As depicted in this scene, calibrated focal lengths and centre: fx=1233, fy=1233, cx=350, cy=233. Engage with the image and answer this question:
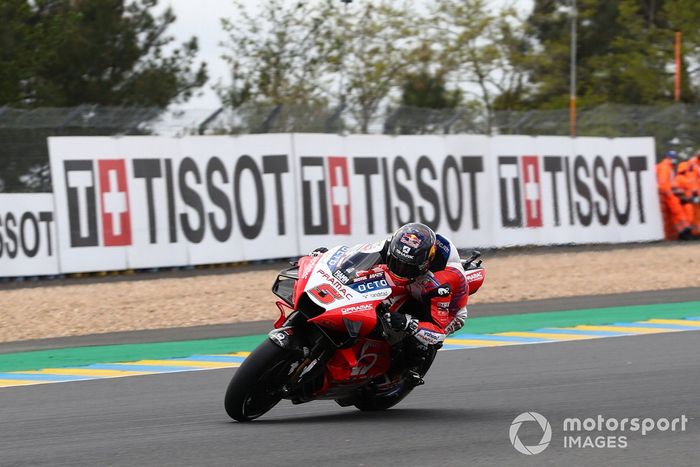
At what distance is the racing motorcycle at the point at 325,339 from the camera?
7430 mm

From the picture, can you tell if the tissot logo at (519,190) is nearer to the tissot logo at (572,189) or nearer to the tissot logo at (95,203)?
the tissot logo at (572,189)

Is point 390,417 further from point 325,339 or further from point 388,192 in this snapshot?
point 388,192

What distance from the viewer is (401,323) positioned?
754cm

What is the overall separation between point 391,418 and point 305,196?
1269 cm

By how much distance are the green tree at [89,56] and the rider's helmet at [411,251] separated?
25458mm

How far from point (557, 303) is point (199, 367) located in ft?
21.6

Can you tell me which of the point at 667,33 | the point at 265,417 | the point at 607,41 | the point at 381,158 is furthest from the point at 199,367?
the point at 607,41

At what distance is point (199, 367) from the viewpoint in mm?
11281

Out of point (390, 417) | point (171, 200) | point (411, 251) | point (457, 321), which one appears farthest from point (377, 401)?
point (171, 200)

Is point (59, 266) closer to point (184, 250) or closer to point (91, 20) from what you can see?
point (184, 250)

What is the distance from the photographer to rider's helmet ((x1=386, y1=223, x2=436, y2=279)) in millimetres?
7562

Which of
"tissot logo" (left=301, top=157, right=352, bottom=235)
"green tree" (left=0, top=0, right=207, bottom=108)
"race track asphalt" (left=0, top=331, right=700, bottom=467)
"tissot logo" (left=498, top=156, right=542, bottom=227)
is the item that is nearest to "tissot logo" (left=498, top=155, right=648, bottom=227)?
"tissot logo" (left=498, top=156, right=542, bottom=227)

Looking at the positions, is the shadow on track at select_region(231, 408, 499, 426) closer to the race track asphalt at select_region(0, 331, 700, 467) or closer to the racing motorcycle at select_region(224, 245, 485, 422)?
the race track asphalt at select_region(0, 331, 700, 467)

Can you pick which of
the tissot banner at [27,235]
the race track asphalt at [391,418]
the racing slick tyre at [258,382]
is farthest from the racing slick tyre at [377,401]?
the tissot banner at [27,235]
